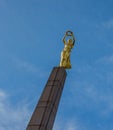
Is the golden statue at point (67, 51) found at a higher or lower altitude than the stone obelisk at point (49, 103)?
higher

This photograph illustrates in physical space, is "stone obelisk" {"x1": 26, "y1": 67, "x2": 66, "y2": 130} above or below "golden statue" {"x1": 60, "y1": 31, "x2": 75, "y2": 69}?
below

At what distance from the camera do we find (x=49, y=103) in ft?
50.9

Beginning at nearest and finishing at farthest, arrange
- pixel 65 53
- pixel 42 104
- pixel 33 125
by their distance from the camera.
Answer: pixel 33 125 < pixel 42 104 < pixel 65 53

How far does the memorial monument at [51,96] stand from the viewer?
48.2 ft

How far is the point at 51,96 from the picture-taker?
15.8 metres

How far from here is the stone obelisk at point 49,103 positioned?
48.0ft

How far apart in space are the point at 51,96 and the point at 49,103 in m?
0.47

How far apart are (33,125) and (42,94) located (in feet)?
6.90

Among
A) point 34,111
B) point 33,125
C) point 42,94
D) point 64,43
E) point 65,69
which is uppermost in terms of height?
point 64,43

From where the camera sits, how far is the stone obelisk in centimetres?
1462

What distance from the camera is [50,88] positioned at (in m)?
16.3

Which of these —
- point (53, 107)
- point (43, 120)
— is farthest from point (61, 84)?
point (43, 120)

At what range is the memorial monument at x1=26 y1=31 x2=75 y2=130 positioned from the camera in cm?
1469

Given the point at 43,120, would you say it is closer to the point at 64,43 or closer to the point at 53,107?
the point at 53,107
